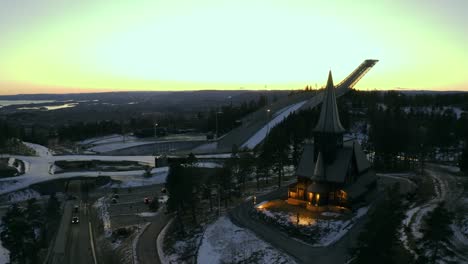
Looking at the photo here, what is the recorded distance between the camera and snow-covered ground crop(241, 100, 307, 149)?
87525 mm

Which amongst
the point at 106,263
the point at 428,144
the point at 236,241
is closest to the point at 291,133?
the point at 428,144

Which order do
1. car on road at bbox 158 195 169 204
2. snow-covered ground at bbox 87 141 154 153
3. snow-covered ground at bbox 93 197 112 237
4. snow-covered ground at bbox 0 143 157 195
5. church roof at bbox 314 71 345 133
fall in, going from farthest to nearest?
snow-covered ground at bbox 87 141 154 153
snow-covered ground at bbox 0 143 157 195
car on road at bbox 158 195 169 204
snow-covered ground at bbox 93 197 112 237
church roof at bbox 314 71 345 133

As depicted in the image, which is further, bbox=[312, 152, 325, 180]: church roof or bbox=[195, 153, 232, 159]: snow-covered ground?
bbox=[195, 153, 232, 159]: snow-covered ground

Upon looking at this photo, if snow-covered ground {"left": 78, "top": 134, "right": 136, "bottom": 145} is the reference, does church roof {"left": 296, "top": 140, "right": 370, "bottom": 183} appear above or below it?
above

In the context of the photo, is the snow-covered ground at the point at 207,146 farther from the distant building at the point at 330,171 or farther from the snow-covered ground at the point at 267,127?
the distant building at the point at 330,171

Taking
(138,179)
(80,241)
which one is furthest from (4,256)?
(138,179)

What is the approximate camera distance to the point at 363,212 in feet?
132

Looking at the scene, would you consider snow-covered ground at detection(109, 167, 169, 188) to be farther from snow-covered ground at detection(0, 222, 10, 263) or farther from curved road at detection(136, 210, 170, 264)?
snow-covered ground at detection(0, 222, 10, 263)

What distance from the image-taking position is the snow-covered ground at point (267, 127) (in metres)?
87.5

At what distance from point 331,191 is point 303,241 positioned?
902cm

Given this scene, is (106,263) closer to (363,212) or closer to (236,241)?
(236,241)

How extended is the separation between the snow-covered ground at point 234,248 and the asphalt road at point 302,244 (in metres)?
0.87

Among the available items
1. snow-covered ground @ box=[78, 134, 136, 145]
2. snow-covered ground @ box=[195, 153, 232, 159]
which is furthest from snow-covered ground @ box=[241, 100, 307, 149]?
snow-covered ground @ box=[78, 134, 136, 145]

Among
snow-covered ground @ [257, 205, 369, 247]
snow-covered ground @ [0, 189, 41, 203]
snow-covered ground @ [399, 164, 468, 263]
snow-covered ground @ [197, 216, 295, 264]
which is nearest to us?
snow-covered ground @ [399, 164, 468, 263]
